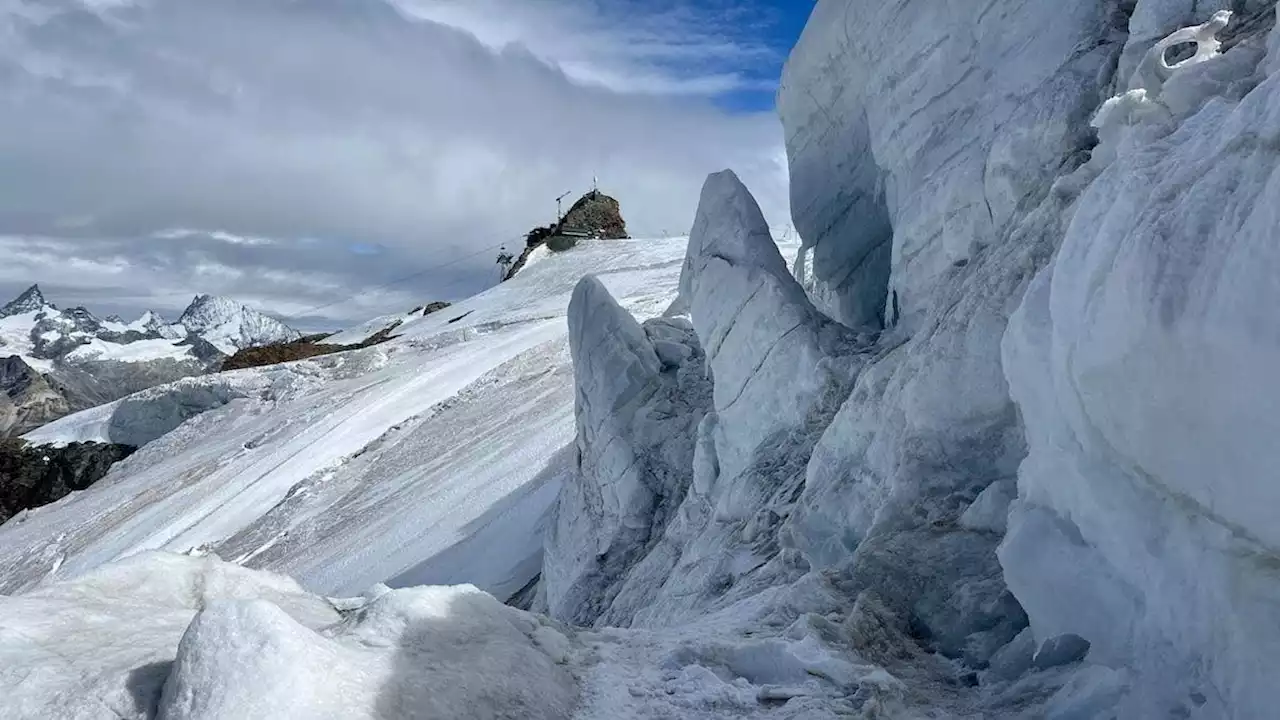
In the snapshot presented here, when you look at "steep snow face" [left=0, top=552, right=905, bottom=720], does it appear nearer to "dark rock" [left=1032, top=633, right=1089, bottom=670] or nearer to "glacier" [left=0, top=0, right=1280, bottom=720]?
"glacier" [left=0, top=0, right=1280, bottom=720]

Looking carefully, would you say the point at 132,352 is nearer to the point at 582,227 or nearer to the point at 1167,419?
the point at 582,227

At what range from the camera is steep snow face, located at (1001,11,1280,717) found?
3.23 meters

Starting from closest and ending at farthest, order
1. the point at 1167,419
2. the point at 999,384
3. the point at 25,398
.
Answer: the point at 1167,419, the point at 999,384, the point at 25,398

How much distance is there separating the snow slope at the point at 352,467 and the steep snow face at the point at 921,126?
28.0ft

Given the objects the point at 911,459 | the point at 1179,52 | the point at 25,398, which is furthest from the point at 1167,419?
the point at 25,398

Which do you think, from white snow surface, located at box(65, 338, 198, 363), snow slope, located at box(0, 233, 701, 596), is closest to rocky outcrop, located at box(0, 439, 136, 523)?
snow slope, located at box(0, 233, 701, 596)

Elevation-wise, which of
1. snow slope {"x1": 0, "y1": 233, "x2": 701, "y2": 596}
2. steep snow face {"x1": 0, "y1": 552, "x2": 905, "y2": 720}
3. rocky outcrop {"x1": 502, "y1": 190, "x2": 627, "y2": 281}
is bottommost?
snow slope {"x1": 0, "y1": 233, "x2": 701, "y2": 596}

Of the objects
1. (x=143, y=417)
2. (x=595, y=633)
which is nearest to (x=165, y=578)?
(x=595, y=633)

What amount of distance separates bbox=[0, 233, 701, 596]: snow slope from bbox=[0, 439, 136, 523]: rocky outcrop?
2129 millimetres

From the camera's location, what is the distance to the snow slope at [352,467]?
18.3 m

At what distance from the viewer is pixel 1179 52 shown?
21.1ft

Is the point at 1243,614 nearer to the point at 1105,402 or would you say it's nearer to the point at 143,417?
the point at 1105,402

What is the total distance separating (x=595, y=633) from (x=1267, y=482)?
13.4ft

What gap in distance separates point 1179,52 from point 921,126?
12.4 ft
